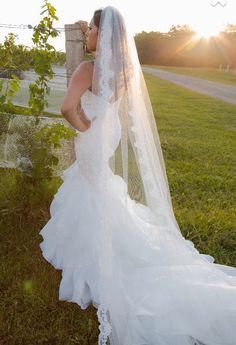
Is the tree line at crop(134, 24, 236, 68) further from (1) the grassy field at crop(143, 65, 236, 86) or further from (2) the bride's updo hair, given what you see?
(2) the bride's updo hair

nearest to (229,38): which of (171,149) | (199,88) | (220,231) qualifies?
(199,88)

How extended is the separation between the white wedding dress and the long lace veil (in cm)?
4

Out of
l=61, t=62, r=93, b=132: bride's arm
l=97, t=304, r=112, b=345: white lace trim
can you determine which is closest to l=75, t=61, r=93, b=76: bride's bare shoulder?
l=61, t=62, r=93, b=132: bride's arm

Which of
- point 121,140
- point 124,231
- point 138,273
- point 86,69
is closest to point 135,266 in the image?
point 138,273

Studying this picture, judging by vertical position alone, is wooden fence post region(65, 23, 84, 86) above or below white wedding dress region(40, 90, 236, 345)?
above

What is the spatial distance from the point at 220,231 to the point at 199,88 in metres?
20.2

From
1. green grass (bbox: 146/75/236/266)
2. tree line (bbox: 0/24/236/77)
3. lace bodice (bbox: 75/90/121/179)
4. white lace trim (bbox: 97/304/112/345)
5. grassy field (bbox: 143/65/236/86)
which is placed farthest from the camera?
tree line (bbox: 0/24/236/77)

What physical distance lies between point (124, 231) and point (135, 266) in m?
0.31

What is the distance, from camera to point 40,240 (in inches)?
177

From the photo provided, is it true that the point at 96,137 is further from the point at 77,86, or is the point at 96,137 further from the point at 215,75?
the point at 215,75

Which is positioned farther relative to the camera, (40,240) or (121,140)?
(40,240)

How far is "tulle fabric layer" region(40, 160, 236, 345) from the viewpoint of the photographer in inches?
121

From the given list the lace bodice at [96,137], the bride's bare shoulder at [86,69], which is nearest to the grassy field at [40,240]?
the lace bodice at [96,137]

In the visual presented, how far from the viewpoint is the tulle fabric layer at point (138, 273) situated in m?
3.08
